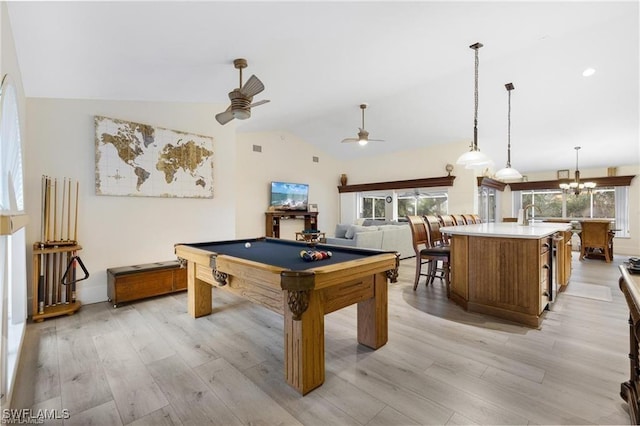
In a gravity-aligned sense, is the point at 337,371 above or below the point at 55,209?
A: below

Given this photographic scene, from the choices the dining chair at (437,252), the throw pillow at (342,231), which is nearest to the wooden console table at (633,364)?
the dining chair at (437,252)

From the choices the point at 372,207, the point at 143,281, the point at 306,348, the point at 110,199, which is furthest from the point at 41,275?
the point at 372,207

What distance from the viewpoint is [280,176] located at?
772cm

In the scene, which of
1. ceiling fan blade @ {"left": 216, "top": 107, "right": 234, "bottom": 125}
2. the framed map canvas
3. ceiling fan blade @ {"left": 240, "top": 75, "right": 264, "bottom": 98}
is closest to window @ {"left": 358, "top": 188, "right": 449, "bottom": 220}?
the framed map canvas

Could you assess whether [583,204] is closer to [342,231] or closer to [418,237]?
[418,237]

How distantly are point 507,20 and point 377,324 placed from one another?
Answer: 3249mm

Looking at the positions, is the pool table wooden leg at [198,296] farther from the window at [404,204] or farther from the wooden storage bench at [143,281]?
the window at [404,204]

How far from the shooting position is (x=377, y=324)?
92.7 inches

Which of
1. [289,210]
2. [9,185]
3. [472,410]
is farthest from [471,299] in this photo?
[289,210]

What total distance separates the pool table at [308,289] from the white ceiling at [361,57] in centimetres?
189

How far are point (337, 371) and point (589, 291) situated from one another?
3.96 metres

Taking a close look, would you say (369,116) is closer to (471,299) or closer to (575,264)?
(471,299)

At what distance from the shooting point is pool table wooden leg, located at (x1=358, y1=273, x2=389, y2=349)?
2350 millimetres

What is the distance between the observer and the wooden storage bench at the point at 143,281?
3.35 meters
